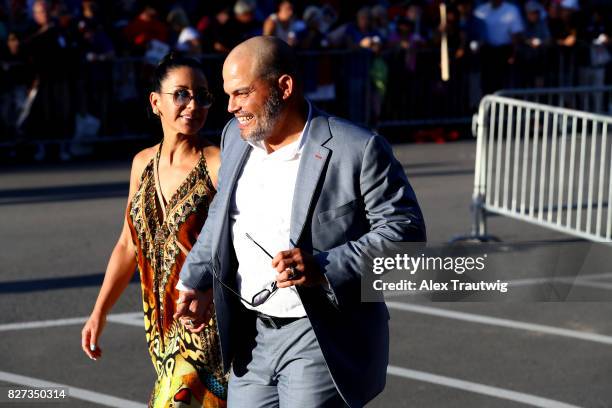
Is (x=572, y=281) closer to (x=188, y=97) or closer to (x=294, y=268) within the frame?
(x=188, y=97)

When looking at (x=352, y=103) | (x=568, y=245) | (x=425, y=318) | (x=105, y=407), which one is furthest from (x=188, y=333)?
(x=352, y=103)

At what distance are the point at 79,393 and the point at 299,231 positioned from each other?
326 centimetres

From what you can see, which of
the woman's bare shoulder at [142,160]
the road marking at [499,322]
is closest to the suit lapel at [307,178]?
the woman's bare shoulder at [142,160]

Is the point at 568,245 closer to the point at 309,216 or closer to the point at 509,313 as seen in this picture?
the point at 509,313

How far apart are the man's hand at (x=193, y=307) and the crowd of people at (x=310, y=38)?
459 inches

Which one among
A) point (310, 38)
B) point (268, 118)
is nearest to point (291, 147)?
point (268, 118)

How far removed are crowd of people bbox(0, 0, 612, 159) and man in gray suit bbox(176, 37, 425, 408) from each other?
39.0 ft

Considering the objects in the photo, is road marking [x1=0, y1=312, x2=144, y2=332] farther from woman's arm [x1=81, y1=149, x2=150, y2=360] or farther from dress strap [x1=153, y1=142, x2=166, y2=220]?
dress strap [x1=153, y1=142, x2=166, y2=220]

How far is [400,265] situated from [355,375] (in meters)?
0.39

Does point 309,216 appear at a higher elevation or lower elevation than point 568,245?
higher

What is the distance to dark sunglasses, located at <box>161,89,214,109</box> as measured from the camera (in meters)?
5.05

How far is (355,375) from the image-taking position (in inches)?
163

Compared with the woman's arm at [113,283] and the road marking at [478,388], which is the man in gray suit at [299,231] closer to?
the woman's arm at [113,283]

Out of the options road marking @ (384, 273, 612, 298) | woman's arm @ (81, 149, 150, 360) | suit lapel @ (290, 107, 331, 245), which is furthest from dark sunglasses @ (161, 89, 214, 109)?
road marking @ (384, 273, 612, 298)
